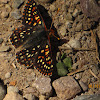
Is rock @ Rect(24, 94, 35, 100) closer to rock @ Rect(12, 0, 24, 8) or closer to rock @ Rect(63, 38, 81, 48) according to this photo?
rock @ Rect(63, 38, 81, 48)

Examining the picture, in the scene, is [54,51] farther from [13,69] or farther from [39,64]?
[13,69]

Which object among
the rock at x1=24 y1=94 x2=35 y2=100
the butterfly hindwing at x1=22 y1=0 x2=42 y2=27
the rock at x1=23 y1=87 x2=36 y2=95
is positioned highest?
the butterfly hindwing at x1=22 y1=0 x2=42 y2=27

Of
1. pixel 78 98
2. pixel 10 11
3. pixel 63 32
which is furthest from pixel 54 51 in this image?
pixel 10 11

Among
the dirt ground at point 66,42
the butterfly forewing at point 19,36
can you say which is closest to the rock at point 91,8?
the dirt ground at point 66,42

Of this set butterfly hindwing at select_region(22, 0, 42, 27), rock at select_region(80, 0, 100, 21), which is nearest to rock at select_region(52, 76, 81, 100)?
butterfly hindwing at select_region(22, 0, 42, 27)

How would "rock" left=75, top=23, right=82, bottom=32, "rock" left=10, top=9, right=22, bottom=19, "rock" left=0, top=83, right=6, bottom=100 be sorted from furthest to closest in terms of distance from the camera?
1. "rock" left=10, top=9, right=22, bottom=19
2. "rock" left=75, top=23, right=82, bottom=32
3. "rock" left=0, top=83, right=6, bottom=100

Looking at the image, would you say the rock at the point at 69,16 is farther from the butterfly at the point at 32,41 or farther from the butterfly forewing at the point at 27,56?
the butterfly forewing at the point at 27,56
